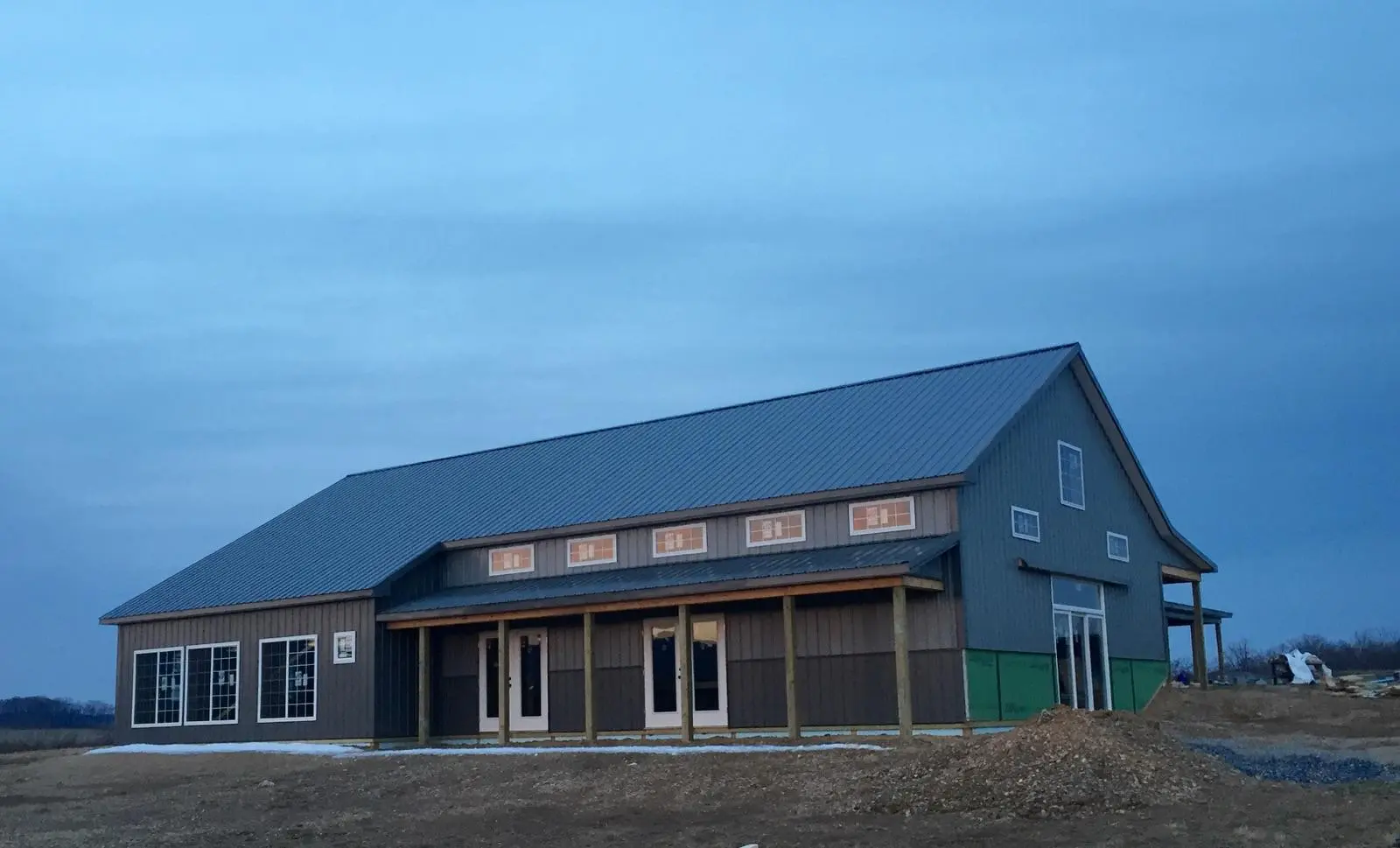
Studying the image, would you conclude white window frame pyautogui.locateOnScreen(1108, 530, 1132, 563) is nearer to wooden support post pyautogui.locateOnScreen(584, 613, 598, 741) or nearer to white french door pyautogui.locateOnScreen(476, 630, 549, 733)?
wooden support post pyautogui.locateOnScreen(584, 613, 598, 741)

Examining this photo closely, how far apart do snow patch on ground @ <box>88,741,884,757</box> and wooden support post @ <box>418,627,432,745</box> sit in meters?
0.38

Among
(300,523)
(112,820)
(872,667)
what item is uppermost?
(300,523)

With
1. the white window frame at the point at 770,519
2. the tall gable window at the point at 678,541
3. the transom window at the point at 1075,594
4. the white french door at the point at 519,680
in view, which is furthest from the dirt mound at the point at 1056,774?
the white french door at the point at 519,680

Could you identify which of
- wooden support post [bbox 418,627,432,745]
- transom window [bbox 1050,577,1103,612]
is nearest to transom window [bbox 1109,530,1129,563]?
transom window [bbox 1050,577,1103,612]

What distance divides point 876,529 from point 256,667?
538 inches

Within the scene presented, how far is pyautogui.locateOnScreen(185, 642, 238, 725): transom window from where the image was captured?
30047mm

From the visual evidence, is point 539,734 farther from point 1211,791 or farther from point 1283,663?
point 1283,663

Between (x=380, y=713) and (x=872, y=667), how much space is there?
9.84 meters

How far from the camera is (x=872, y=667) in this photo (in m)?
23.1

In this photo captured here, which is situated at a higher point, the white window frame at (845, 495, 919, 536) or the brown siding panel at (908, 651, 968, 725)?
the white window frame at (845, 495, 919, 536)

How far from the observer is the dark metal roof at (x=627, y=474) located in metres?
25.0

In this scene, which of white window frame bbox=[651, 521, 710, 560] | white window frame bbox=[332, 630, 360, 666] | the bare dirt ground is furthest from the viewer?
white window frame bbox=[332, 630, 360, 666]

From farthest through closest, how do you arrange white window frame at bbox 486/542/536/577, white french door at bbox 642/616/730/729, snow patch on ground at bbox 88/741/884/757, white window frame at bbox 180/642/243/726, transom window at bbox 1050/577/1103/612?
white window frame at bbox 180/642/243/726 → white window frame at bbox 486/542/536/577 → transom window at bbox 1050/577/1103/612 → white french door at bbox 642/616/730/729 → snow patch on ground at bbox 88/741/884/757

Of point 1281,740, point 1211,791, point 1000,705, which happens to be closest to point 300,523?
point 1000,705
